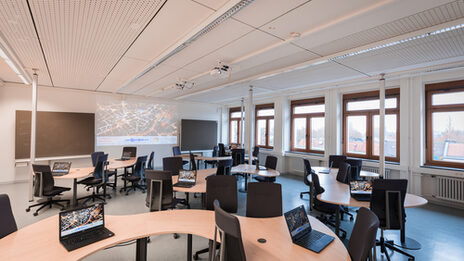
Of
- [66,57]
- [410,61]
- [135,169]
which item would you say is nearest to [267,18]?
[410,61]

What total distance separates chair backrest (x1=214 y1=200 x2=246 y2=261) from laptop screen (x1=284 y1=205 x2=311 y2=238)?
1.85 feet

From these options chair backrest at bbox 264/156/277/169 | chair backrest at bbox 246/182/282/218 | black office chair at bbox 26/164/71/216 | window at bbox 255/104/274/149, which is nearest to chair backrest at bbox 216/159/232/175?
chair backrest at bbox 264/156/277/169

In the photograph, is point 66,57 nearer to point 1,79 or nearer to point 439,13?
point 1,79

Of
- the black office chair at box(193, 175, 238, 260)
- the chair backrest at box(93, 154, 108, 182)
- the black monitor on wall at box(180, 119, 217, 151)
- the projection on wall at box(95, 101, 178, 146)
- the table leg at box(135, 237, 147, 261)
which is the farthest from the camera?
the black monitor on wall at box(180, 119, 217, 151)

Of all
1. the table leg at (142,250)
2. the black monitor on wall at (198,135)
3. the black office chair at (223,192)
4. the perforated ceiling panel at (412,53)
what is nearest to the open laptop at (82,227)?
the table leg at (142,250)

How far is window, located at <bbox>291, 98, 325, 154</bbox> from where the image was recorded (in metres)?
7.01

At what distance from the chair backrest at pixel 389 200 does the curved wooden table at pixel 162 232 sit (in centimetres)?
116

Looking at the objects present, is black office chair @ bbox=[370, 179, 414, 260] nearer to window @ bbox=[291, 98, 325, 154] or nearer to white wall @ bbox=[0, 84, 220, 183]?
window @ bbox=[291, 98, 325, 154]

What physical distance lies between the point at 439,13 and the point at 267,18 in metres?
1.94

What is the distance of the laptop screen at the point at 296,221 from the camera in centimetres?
176

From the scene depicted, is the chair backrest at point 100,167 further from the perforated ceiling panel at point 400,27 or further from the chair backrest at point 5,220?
the perforated ceiling panel at point 400,27

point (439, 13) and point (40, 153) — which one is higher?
point (439, 13)

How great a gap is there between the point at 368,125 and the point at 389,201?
3.95 metres

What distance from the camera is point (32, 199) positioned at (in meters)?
4.64
